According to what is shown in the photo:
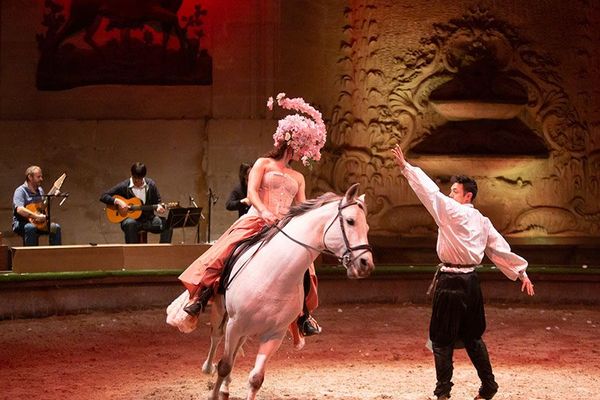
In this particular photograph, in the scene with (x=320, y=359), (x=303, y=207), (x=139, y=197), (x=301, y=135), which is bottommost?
(x=320, y=359)

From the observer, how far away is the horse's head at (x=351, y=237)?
6.74 meters

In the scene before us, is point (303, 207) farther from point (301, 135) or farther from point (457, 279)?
point (457, 279)

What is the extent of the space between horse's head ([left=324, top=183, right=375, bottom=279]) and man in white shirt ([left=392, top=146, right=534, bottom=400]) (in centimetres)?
93

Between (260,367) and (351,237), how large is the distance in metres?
1.17

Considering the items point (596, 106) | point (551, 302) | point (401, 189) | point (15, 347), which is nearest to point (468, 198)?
point (15, 347)

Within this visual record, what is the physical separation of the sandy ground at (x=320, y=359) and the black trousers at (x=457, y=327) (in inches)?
24.2

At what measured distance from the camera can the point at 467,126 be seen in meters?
17.0

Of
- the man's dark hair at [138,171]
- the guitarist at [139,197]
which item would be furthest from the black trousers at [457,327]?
the man's dark hair at [138,171]

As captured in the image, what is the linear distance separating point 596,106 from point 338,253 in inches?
449

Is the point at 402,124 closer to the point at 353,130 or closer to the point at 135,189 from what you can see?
the point at 353,130

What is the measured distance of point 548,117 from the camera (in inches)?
672

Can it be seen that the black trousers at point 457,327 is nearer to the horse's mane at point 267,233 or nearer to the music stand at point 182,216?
the horse's mane at point 267,233

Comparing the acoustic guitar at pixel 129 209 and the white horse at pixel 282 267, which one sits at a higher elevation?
the white horse at pixel 282 267

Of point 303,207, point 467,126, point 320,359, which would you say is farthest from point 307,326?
point 467,126
